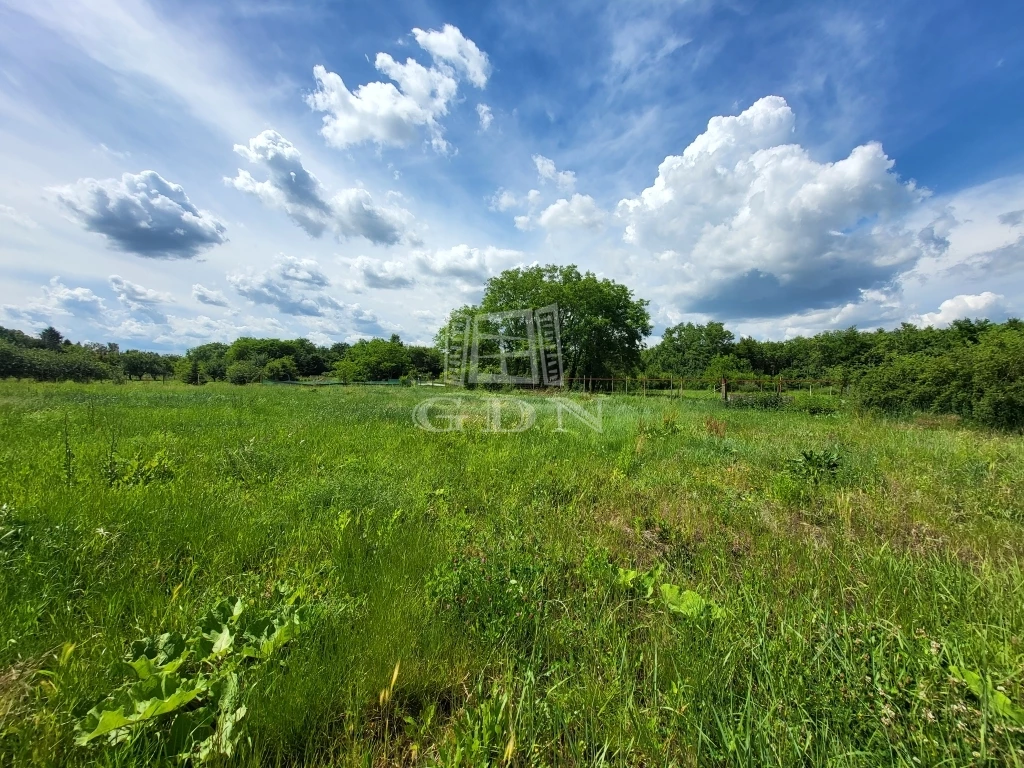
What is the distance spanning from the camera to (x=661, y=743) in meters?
1.51

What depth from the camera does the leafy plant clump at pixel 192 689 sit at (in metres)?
1.30

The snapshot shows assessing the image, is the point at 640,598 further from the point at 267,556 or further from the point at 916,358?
the point at 916,358

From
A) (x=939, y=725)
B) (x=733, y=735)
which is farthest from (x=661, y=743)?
(x=939, y=725)

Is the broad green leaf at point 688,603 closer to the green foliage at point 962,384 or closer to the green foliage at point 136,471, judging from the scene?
the green foliage at point 136,471

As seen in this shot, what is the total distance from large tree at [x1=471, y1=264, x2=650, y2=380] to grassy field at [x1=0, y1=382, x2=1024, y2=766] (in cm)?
3170

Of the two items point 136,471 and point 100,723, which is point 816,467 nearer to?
point 100,723

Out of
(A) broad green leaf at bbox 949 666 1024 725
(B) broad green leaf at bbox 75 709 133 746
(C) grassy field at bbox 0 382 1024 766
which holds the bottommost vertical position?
(C) grassy field at bbox 0 382 1024 766

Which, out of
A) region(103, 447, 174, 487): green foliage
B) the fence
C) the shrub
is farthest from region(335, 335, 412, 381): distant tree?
region(103, 447, 174, 487): green foliage

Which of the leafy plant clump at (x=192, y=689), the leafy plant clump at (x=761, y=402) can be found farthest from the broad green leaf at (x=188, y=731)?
the leafy plant clump at (x=761, y=402)

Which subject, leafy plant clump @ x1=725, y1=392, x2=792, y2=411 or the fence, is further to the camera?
the fence

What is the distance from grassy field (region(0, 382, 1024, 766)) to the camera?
4.78ft

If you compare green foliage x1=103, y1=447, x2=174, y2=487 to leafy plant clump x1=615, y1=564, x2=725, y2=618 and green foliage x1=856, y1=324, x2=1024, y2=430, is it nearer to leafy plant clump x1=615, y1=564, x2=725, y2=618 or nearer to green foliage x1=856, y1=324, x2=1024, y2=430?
leafy plant clump x1=615, y1=564, x2=725, y2=618

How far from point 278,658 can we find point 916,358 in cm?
2061

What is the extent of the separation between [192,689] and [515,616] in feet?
4.89
